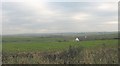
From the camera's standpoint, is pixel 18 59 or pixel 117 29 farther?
pixel 18 59

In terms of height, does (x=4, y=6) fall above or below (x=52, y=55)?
above

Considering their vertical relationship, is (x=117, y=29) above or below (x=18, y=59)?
above

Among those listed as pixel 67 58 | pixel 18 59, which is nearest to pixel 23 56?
pixel 18 59

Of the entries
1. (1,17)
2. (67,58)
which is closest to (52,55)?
(67,58)

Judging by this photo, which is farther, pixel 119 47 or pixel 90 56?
pixel 90 56

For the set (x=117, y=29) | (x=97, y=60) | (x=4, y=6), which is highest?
(x=4, y=6)

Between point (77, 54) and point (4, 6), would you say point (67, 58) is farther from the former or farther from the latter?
point (4, 6)

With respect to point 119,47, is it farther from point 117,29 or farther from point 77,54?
point 77,54

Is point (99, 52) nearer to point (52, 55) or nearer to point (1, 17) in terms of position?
point (52, 55)
